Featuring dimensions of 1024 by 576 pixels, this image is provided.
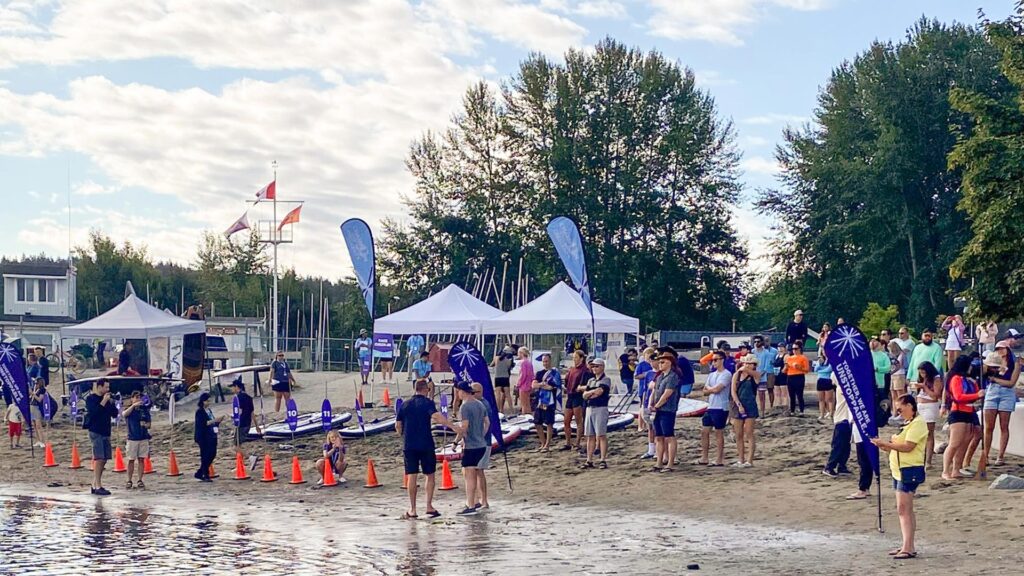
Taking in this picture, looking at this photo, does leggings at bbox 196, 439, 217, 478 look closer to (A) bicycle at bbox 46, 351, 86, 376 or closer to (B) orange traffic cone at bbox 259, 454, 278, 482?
(B) orange traffic cone at bbox 259, 454, 278, 482

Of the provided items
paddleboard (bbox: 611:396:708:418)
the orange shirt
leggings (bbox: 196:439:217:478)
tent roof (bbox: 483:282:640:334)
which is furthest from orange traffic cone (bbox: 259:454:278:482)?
the orange shirt

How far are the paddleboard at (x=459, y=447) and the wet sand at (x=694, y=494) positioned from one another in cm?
20

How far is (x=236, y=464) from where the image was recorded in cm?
2220

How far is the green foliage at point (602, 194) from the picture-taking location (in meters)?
53.0

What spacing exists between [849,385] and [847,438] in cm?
391

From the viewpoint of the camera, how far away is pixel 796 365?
2238 cm

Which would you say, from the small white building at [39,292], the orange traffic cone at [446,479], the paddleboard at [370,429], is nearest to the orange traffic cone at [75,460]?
the paddleboard at [370,429]

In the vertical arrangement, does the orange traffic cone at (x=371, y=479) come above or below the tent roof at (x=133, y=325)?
below

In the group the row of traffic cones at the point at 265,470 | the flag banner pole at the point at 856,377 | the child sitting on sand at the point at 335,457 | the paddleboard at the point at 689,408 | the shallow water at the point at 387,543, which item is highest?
the flag banner pole at the point at 856,377

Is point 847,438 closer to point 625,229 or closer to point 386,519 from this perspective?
point 386,519

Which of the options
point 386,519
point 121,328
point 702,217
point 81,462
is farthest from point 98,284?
point 386,519

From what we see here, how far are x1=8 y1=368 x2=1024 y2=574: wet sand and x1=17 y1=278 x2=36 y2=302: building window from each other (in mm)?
45913

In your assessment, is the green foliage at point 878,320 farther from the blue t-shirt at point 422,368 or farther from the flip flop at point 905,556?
the flip flop at point 905,556

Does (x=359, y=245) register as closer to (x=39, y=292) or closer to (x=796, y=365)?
(x=796, y=365)
